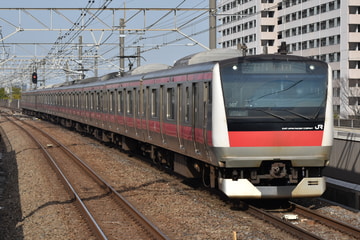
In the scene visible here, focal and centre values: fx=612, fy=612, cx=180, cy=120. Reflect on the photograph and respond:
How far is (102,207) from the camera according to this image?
12.1 m

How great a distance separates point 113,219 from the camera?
35.5 ft

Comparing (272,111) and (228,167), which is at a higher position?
(272,111)

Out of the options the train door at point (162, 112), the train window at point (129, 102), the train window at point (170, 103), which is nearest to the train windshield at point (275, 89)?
the train window at point (170, 103)

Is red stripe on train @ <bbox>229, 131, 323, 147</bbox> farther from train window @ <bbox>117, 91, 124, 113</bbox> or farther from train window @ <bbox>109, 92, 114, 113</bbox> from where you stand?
train window @ <bbox>109, 92, 114, 113</bbox>

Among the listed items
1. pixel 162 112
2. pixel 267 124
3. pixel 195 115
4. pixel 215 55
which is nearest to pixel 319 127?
pixel 267 124

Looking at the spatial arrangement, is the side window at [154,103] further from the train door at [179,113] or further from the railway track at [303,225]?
the railway track at [303,225]

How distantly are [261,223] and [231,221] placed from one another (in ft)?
1.70

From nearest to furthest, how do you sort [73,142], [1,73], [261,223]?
[261,223] → [73,142] → [1,73]

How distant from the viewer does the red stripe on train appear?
10.4 m

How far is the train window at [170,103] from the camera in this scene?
1395cm

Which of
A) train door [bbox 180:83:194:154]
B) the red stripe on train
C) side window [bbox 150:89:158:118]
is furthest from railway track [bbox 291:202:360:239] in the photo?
side window [bbox 150:89:158:118]

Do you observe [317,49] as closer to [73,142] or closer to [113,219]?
[73,142]

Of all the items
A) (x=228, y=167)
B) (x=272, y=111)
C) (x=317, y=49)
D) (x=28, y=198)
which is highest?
(x=317, y=49)

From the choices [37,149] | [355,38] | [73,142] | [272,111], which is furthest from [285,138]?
[355,38]
